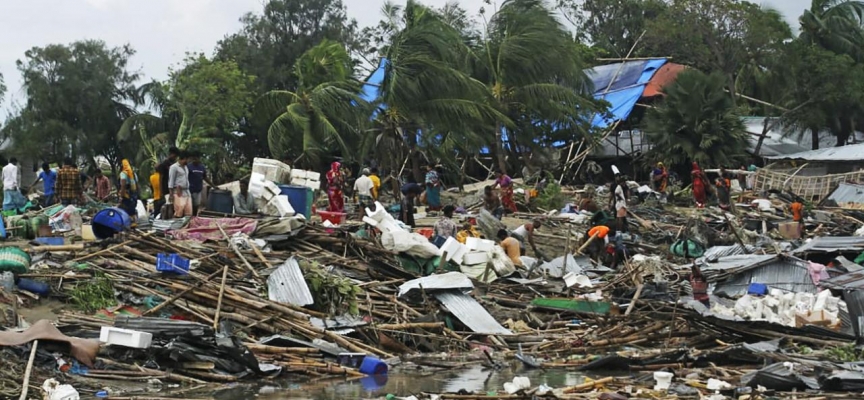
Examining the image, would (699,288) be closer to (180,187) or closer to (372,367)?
(372,367)

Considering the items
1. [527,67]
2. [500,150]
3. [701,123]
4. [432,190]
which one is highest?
[527,67]

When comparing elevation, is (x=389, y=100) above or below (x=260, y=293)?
above

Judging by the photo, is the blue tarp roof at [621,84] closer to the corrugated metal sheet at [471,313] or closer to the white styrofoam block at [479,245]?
the white styrofoam block at [479,245]

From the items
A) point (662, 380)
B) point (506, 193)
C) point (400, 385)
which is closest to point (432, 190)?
point (506, 193)

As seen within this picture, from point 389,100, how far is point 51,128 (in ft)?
63.9

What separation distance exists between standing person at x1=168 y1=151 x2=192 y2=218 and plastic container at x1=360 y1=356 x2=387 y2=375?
608 cm

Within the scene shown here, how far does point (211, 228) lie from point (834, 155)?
24490 millimetres

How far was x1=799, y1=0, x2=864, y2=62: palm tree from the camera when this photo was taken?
38.6m

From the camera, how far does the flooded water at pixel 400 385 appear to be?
9.23 m

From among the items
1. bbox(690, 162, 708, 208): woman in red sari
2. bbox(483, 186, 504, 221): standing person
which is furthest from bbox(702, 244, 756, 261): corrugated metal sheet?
bbox(690, 162, 708, 208): woman in red sari

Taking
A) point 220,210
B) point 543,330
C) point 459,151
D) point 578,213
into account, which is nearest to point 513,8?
point 459,151

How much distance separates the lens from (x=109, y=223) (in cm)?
1348

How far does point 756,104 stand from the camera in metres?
41.4

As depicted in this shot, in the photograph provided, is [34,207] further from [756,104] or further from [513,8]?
[756,104]
